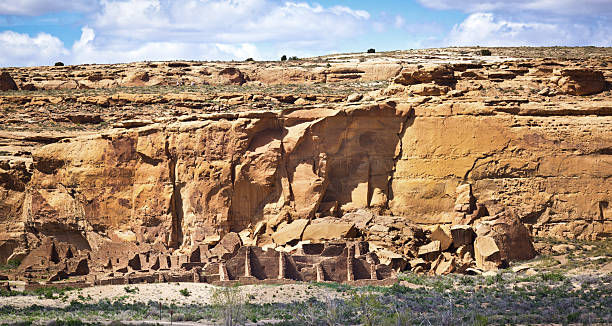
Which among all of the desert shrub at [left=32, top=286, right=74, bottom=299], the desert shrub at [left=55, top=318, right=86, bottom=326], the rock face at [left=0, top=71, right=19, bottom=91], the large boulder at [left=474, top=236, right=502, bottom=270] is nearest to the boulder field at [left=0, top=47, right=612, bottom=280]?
the large boulder at [left=474, top=236, right=502, bottom=270]

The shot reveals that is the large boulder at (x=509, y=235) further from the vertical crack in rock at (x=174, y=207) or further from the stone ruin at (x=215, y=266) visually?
the vertical crack in rock at (x=174, y=207)

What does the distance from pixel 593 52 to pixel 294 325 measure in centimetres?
4011

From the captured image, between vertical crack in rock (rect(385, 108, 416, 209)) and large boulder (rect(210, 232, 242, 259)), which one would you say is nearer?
large boulder (rect(210, 232, 242, 259))

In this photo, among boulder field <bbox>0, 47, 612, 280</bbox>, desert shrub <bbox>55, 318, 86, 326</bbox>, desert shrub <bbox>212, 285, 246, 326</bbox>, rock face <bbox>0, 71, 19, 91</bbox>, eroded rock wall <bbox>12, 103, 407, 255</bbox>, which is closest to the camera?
desert shrub <bbox>212, 285, 246, 326</bbox>

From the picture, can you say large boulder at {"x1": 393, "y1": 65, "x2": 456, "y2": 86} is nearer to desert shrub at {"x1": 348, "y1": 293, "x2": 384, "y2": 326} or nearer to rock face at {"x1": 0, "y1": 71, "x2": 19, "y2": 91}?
desert shrub at {"x1": 348, "y1": 293, "x2": 384, "y2": 326}

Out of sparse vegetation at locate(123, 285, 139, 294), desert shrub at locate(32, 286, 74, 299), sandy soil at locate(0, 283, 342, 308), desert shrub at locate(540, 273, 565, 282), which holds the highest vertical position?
desert shrub at locate(32, 286, 74, 299)

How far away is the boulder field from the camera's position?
1742 inches

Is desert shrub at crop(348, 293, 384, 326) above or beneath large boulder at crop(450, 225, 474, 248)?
beneath

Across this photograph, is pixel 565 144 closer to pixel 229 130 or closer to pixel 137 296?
pixel 229 130

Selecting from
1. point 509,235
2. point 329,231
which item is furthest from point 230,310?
point 509,235

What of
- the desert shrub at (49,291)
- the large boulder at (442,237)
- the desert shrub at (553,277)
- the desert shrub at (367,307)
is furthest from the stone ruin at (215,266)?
the desert shrub at (553,277)

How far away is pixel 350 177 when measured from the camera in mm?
47000

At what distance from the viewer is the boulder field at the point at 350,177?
44250mm

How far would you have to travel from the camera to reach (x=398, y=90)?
4897 cm
